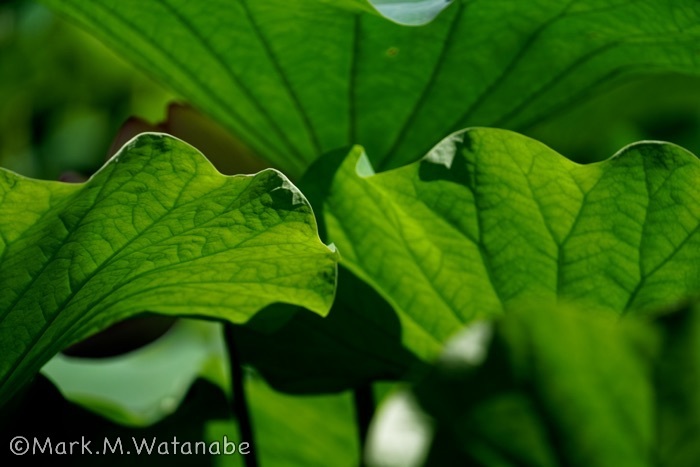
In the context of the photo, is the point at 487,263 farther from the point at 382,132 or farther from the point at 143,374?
the point at 143,374

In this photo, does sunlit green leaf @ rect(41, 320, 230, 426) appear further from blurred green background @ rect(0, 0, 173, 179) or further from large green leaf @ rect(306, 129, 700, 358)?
blurred green background @ rect(0, 0, 173, 179)

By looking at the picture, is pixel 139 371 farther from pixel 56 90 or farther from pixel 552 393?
pixel 56 90

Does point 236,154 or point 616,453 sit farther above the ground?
point 616,453

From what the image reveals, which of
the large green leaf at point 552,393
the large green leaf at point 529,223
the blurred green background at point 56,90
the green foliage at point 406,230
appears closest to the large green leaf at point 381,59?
the green foliage at point 406,230

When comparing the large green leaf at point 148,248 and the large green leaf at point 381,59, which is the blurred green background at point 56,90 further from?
the large green leaf at point 148,248

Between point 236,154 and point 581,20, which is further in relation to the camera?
point 236,154

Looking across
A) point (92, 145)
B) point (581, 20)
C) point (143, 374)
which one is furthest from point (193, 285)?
point (92, 145)

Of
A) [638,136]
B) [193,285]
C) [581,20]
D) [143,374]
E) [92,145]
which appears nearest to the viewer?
[193,285]

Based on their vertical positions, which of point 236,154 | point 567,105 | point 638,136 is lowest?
point 638,136

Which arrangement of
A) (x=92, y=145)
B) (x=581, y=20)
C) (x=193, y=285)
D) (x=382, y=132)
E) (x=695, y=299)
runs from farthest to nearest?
(x=92, y=145)
(x=382, y=132)
(x=581, y=20)
(x=193, y=285)
(x=695, y=299)
